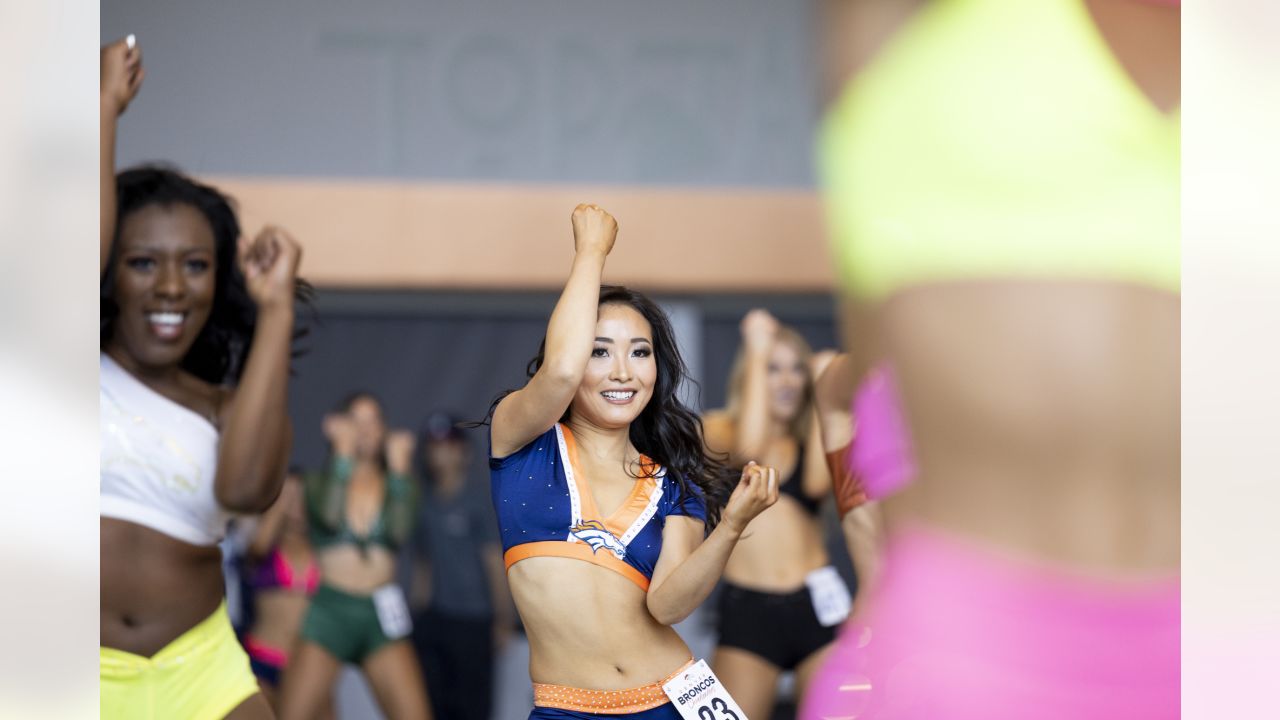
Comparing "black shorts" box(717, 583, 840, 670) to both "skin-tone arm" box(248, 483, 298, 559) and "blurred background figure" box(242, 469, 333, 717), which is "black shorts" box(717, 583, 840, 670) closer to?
"blurred background figure" box(242, 469, 333, 717)

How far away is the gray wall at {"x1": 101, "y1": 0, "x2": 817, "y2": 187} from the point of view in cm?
671

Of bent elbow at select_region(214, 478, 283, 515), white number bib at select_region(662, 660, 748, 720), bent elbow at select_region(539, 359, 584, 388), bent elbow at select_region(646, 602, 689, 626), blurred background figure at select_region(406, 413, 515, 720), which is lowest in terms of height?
blurred background figure at select_region(406, 413, 515, 720)

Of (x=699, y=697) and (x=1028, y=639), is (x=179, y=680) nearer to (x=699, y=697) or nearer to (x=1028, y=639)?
(x=699, y=697)

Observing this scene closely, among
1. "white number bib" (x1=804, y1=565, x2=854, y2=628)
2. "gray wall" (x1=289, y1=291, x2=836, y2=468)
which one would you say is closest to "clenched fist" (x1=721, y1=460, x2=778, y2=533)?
"white number bib" (x1=804, y1=565, x2=854, y2=628)

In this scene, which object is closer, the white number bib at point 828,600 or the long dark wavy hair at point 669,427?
the long dark wavy hair at point 669,427

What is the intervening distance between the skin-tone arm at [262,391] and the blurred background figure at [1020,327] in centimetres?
135

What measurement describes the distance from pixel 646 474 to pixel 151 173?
132cm

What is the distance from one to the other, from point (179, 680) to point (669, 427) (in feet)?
3.67

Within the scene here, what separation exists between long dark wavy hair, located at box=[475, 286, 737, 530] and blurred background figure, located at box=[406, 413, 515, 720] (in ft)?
12.3

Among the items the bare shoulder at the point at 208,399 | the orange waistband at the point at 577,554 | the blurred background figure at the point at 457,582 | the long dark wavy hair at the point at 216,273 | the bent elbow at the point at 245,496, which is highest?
the long dark wavy hair at the point at 216,273

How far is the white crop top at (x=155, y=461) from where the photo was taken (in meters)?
2.65

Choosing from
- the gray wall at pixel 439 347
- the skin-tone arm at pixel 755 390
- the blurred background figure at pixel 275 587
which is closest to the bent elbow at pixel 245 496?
the skin-tone arm at pixel 755 390

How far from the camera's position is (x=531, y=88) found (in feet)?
22.5

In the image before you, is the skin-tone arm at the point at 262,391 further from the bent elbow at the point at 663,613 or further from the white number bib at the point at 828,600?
the white number bib at the point at 828,600
